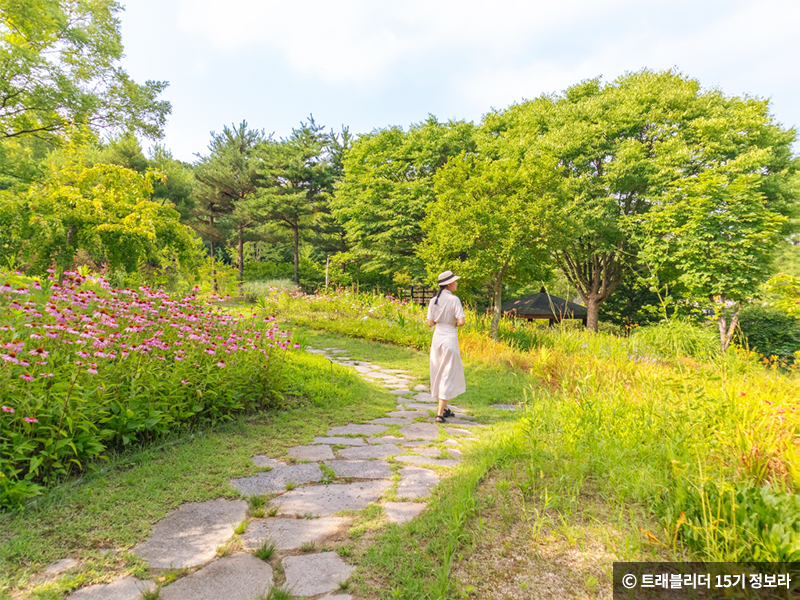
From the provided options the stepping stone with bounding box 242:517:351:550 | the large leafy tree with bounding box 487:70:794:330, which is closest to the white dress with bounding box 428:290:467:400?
the stepping stone with bounding box 242:517:351:550

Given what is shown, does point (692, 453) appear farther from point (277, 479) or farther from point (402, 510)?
point (277, 479)

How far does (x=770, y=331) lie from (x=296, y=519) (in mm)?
17154

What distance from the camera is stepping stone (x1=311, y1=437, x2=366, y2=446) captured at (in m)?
3.34

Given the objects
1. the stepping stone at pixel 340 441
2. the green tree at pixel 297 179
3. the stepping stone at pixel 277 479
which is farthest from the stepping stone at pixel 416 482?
the green tree at pixel 297 179

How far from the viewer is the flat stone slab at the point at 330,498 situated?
2.22m

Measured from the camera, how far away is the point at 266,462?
285cm

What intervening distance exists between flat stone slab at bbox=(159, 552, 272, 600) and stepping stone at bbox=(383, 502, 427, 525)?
686mm

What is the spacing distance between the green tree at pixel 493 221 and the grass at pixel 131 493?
651 centimetres

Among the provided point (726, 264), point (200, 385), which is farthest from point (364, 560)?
point (726, 264)

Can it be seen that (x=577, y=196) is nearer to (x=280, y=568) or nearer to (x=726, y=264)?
(x=726, y=264)

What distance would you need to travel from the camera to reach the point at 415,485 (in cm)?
254

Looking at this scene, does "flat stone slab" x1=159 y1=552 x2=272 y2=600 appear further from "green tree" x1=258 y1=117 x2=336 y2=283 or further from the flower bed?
"green tree" x1=258 y1=117 x2=336 y2=283

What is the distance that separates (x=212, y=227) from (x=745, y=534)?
86.1 ft

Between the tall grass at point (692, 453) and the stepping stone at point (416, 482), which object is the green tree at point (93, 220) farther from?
the tall grass at point (692, 453)
